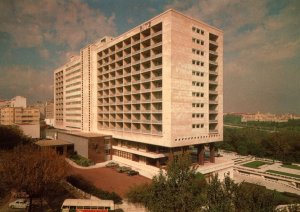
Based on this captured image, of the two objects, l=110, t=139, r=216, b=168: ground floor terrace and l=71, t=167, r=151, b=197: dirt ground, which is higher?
l=110, t=139, r=216, b=168: ground floor terrace

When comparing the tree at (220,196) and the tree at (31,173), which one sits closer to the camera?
the tree at (220,196)

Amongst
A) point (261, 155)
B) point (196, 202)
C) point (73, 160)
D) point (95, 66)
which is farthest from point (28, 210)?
point (261, 155)

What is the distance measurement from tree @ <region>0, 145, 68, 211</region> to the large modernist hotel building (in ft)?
74.9

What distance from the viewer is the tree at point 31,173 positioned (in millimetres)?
30922

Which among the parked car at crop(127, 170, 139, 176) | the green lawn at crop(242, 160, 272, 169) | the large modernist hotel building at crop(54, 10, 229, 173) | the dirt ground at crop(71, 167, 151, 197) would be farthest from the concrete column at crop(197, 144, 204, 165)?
the green lawn at crop(242, 160, 272, 169)

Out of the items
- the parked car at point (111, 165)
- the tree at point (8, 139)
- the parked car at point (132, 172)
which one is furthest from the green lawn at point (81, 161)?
the tree at point (8, 139)

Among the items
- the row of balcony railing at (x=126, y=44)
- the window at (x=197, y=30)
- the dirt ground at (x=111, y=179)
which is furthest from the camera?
the window at (x=197, y=30)

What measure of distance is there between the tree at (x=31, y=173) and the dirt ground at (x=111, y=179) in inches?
423

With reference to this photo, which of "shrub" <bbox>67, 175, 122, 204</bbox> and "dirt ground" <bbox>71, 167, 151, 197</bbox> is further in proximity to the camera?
"dirt ground" <bbox>71, 167, 151, 197</bbox>

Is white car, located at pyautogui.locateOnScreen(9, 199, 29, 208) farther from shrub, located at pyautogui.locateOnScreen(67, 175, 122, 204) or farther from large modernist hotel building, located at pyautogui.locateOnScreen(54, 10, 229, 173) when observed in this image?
large modernist hotel building, located at pyautogui.locateOnScreen(54, 10, 229, 173)

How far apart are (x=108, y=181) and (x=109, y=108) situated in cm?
2714

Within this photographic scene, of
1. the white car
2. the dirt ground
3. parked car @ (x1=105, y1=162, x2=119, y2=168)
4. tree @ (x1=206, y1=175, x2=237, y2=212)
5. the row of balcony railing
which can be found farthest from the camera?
parked car @ (x1=105, y1=162, x2=119, y2=168)

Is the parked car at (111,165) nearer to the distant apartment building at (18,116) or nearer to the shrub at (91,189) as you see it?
the shrub at (91,189)

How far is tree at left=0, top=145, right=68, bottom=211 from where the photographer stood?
30.9 m
